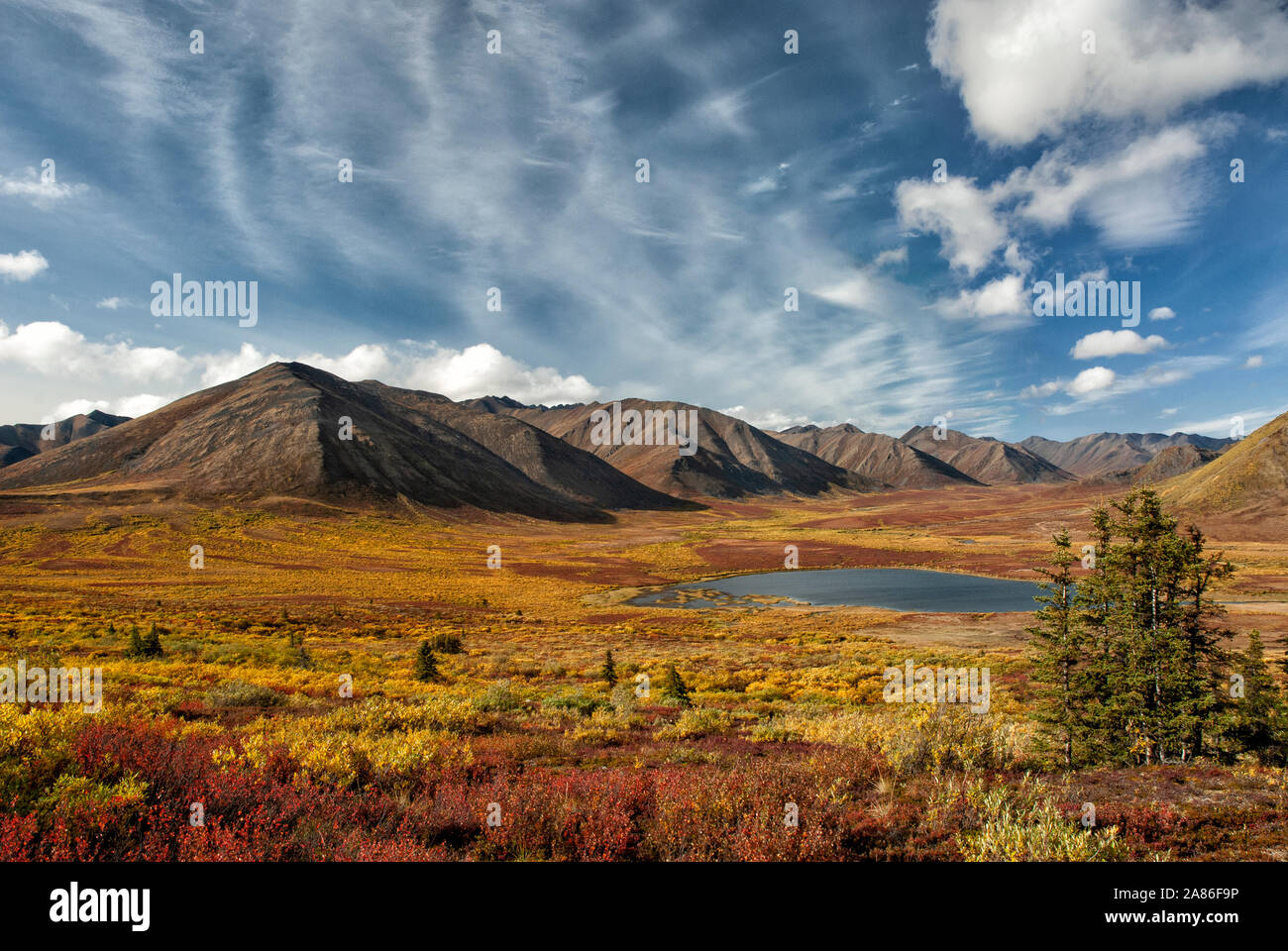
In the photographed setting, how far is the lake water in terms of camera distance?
63250 millimetres

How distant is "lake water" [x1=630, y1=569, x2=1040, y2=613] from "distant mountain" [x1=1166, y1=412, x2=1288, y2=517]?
323 ft

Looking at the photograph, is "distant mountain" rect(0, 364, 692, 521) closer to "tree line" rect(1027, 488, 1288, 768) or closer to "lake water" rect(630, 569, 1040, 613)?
"lake water" rect(630, 569, 1040, 613)

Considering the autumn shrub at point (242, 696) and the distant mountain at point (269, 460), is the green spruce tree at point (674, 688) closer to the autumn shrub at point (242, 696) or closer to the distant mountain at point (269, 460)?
the autumn shrub at point (242, 696)

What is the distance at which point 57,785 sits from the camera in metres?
5.00

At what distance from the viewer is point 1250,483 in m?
131

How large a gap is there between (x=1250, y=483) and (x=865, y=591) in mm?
132389

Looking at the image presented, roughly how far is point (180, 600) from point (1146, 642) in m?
67.9

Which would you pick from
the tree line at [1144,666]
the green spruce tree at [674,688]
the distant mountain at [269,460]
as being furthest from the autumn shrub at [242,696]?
the distant mountain at [269,460]

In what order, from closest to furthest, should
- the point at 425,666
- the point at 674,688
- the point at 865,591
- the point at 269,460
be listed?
the point at 674,688
the point at 425,666
the point at 865,591
the point at 269,460

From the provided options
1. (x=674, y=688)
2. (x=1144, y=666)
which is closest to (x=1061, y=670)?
(x=1144, y=666)

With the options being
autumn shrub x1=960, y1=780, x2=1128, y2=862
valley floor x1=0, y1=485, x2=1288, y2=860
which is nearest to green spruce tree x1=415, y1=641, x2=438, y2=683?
valley floor x1=0, y1=485, x2=1288, y2=860

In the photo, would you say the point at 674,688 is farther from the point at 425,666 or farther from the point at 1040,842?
the point at 1040,842
